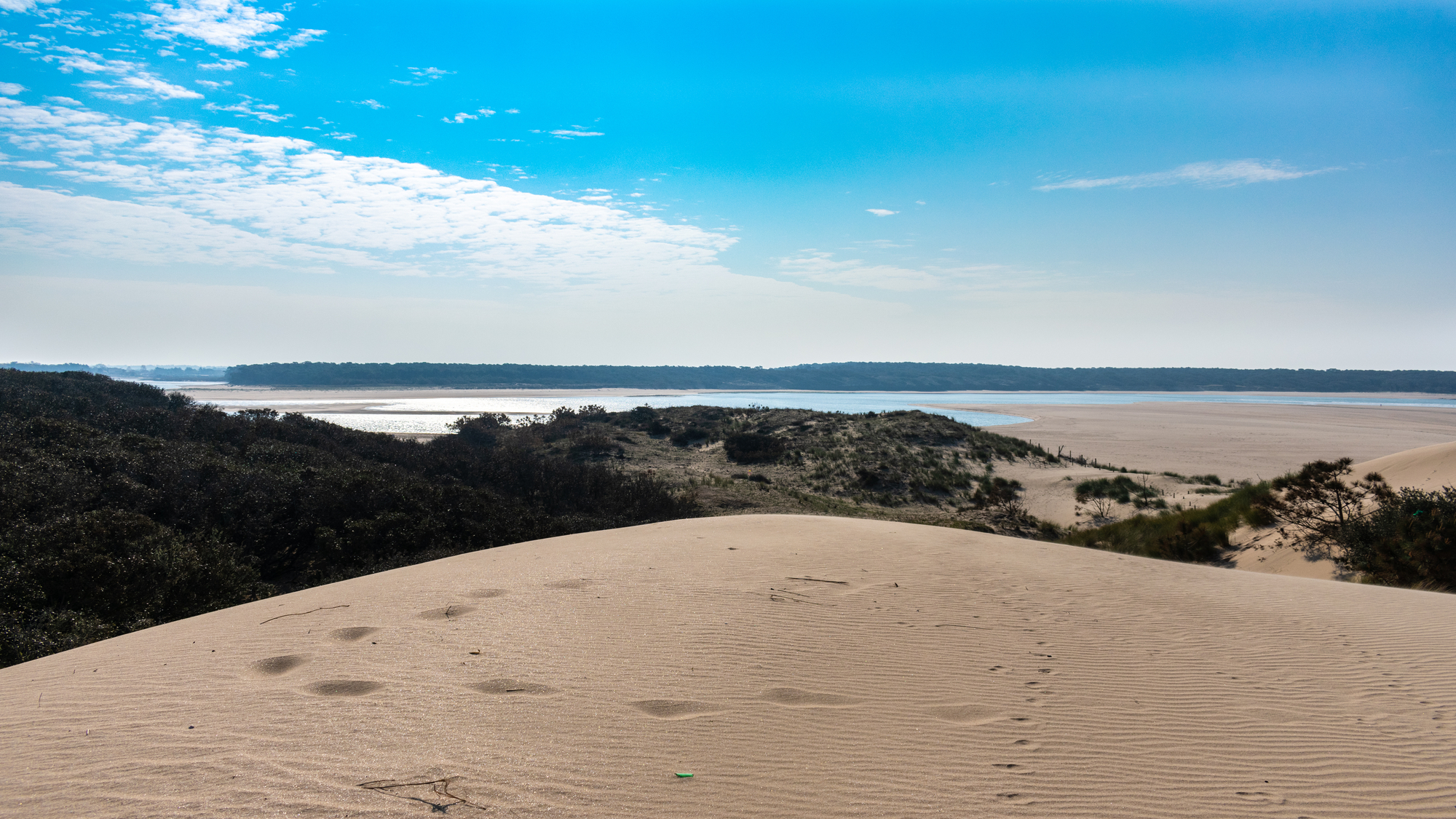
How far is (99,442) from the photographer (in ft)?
36.4

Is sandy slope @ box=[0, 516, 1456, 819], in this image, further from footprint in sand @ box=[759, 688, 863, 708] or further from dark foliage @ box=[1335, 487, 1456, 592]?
dark foliage @ box=[1335, 487, 1456, 592]

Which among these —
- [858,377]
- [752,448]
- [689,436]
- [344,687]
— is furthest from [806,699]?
[858,377]

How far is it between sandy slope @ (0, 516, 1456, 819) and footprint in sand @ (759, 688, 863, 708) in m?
0.02

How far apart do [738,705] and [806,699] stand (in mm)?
411

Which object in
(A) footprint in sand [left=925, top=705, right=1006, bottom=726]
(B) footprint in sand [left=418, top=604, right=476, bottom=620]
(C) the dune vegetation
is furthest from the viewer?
(C) the dune vegetation

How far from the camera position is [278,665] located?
14.0 feet

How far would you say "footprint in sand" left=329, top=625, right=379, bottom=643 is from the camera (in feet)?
15.6

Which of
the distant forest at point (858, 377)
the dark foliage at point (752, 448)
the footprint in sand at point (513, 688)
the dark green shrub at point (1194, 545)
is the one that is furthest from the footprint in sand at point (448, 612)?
the distant forest at point (858, 377)

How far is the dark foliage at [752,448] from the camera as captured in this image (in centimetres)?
2778

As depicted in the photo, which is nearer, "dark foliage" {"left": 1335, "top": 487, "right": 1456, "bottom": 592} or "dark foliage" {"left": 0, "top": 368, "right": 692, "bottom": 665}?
"dark foliage" {"left": 0, "top": 368, "right": 692, "bottom": 665}

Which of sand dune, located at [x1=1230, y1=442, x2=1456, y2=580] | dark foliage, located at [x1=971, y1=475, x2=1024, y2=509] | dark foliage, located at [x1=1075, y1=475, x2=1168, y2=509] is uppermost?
sand dune, located at [x1=1230, y1=442, x2=1456, y2=580]

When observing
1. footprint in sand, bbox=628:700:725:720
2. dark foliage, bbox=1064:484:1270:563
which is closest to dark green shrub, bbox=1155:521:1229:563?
dark foliage, bbox=1064:484:1270:563

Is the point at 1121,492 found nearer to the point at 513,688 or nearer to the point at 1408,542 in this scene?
the point at 1408,542

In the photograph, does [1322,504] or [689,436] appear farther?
[689,436]
